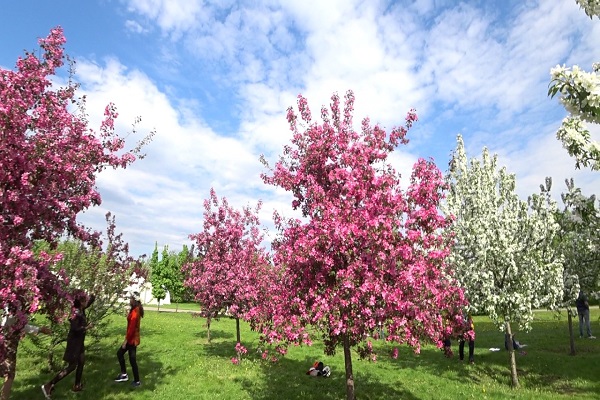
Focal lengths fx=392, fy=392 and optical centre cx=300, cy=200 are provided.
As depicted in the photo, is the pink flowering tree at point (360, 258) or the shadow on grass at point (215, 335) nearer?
the pink flowering tree at point (360, 258)

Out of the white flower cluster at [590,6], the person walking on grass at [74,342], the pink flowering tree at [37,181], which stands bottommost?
the person walking on grass at [74,342]

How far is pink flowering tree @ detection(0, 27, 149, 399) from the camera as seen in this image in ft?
21.8

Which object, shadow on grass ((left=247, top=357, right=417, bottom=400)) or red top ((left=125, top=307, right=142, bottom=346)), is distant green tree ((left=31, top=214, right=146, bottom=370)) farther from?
shadow on grass ((left=247, top=357, right=417, bottom=400))

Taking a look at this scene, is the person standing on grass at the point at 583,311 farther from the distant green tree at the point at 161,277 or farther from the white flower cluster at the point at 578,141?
the distant green tree at the point at 161,277

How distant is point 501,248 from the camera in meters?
13.4

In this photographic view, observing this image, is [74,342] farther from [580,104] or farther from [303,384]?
[580,104]

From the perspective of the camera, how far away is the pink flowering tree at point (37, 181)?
21.8ft

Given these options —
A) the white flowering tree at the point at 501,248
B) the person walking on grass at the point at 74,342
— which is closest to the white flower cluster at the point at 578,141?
the white flowering tree at the point at 501,248

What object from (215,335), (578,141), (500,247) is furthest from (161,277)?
(578,141)

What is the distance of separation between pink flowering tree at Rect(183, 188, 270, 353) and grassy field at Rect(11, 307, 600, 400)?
2291mm

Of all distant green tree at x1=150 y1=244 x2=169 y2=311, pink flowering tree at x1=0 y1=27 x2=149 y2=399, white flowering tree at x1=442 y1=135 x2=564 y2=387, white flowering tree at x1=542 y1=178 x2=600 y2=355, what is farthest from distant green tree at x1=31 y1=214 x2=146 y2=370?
distant green tree at x1=150 y1=244 x2=169 y2=311

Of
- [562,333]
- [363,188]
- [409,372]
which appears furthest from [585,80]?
[562,333]

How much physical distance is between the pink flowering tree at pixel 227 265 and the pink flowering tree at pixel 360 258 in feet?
21.0

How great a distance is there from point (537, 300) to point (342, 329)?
9.44 m
